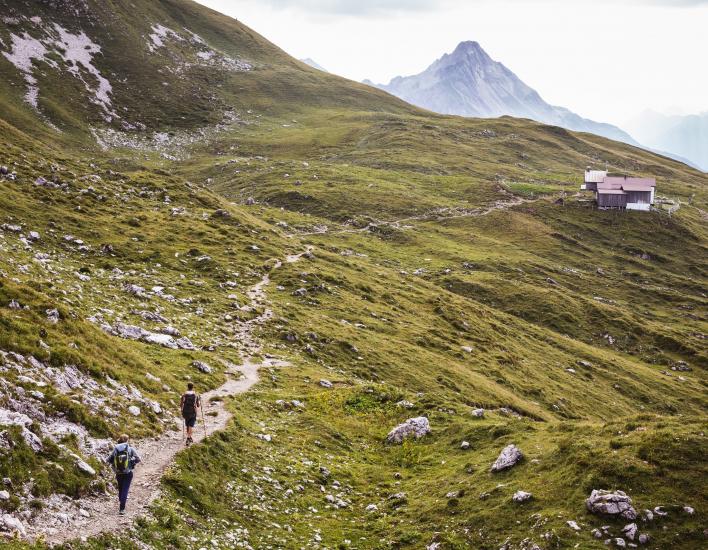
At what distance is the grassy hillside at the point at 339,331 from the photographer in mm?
21047

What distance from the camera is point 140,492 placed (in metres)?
19.0

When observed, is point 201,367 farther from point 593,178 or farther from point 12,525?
point 593,178

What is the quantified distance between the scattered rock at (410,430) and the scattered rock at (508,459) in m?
7.52

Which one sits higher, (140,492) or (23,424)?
(23,424)

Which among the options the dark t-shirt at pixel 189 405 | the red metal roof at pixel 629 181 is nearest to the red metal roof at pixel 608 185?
the red metal roof at pixel 629 181

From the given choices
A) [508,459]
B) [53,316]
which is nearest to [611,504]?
[508,459]

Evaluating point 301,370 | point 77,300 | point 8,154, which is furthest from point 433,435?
point 8,154

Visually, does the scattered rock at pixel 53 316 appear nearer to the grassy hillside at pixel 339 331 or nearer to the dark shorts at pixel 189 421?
the grassy hillside at pixel 339 331

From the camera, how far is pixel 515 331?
78500 millimetres

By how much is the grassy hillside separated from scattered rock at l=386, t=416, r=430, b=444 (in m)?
0.91

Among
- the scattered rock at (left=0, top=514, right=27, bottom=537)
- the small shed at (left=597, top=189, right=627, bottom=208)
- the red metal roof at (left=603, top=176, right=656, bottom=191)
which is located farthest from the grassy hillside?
the red metal roof at (left=603, top=176, right=656, bottom=191)

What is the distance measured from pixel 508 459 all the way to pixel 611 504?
5.92 meters

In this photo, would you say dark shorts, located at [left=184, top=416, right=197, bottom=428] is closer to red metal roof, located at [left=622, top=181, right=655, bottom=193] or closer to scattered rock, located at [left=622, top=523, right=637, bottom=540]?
scattered rock, located at [left=622, top=523, right=637, bottom=540]

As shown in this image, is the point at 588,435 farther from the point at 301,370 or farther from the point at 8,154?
the point at 8,154
